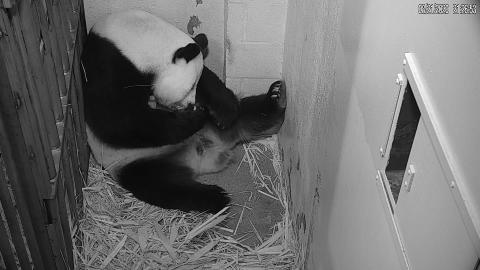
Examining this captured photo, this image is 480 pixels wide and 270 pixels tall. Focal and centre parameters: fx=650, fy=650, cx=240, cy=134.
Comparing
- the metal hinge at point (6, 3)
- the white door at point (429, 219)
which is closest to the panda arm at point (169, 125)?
the metal hinge at point (6, 3)

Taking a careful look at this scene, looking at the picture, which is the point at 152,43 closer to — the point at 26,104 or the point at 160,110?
the point at 160,110

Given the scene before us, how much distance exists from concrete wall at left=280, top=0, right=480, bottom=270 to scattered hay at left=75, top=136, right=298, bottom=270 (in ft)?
0.63

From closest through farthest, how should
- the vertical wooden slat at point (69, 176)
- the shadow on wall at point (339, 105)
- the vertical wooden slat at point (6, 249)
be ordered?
the shadow on wall at point (339, 105)
the vertical wooden slat at point (6, 249)
the vertical wooden slat at point (69, 176)

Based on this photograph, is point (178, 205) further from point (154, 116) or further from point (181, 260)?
point (154, 116)

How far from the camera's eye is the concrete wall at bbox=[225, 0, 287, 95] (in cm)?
277

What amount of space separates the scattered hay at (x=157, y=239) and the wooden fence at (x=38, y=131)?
14 centimetres

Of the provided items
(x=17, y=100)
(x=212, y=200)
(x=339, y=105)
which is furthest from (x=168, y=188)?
(x=339, y=105)

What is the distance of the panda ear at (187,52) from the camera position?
106 inches

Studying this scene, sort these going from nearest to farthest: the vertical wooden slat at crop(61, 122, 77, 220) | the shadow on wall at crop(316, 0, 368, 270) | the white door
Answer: the white door, the shadow on wall at crop(316, 0, 368, 270), the vertical wooden slat at crop(61, 122, 77, 220)

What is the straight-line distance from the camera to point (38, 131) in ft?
6.07

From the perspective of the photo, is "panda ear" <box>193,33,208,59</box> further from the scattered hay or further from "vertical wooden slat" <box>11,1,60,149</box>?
"vertical wooden slat" <box>11,1,60,149</box>

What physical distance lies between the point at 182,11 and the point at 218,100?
42 cm

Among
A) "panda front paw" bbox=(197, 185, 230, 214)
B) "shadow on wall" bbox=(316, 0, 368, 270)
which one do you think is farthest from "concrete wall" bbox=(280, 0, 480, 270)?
"panda front paw" bbox=(197, 185, 230, 214)

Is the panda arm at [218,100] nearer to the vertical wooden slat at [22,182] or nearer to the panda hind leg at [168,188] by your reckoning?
the panda hind leg at [168,188]
